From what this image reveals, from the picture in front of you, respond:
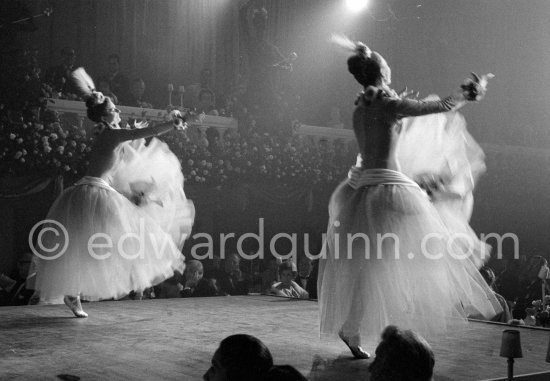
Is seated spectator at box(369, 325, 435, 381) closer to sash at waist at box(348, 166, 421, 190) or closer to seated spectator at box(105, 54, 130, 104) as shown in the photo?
sash at waist at box(348, 166, 421, 190)

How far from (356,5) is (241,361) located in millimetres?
13094

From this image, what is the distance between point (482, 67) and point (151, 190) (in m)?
10.7

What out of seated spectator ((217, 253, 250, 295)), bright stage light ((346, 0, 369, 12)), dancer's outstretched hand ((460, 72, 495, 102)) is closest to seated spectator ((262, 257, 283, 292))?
seated spectator ((217, 253, 250, 295))

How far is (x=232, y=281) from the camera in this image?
902cm

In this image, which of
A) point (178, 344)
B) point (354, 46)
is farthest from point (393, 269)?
point (178, 344)

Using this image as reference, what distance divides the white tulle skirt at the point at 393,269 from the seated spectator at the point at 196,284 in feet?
14.1

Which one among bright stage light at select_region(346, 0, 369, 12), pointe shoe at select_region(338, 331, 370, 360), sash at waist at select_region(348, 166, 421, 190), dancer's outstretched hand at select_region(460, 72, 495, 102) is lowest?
pointe shoe at select_region(338, 331, 370, 360)

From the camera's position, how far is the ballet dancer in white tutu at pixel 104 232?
575 cm

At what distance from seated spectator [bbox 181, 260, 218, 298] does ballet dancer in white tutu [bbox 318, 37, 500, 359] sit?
4.23 m

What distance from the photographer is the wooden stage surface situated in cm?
383

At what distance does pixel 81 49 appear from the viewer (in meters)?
12.8

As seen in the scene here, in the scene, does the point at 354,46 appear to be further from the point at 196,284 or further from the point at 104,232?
the point at 196,284

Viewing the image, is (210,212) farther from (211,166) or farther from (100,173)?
(100,173)

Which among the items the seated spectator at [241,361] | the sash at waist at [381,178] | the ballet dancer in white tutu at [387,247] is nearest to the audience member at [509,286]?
the ballet dancer in white tutu at [387,247]
